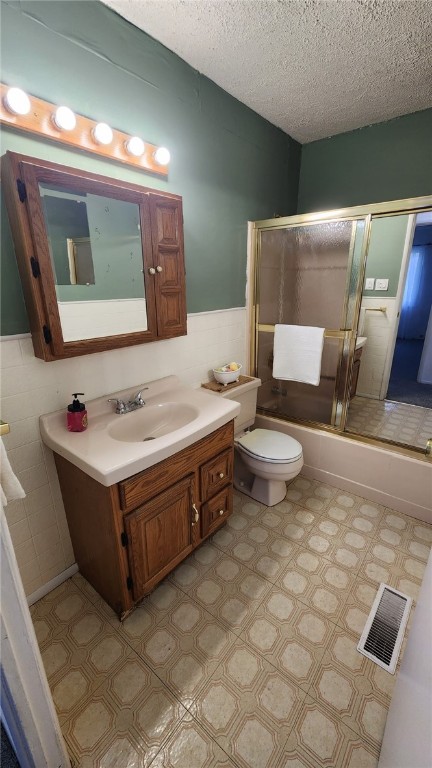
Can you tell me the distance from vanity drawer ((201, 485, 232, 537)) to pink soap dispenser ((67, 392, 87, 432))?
27.5 inches

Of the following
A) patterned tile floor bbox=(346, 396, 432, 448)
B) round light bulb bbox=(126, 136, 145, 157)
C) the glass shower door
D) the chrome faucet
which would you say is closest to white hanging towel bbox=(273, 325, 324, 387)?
the glass shower door

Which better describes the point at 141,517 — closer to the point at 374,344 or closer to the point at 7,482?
the point at 7,482

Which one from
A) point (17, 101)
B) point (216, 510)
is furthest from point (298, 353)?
point (17, 101)

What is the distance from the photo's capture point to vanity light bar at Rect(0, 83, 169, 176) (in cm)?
101

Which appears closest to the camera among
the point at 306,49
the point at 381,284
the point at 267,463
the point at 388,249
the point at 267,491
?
the point at 306,49

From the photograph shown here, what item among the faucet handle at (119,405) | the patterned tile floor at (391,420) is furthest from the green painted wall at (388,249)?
the faucet handle at (119,405)

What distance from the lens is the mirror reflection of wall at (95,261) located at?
116 cm

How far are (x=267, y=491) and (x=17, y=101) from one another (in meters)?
2.08

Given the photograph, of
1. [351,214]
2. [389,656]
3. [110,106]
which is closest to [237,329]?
[351,214]

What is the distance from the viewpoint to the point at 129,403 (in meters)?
1.50

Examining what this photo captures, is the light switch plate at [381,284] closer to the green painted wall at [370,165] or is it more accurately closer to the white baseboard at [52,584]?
the green painted wall at [370,165]

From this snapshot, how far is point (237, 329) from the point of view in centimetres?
223

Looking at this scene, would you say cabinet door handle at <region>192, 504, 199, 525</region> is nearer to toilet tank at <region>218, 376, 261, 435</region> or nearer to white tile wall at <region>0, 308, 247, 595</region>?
white tile wall at <region>0, 308, 247, 595</region>

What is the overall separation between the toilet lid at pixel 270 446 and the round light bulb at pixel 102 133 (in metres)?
1.63
